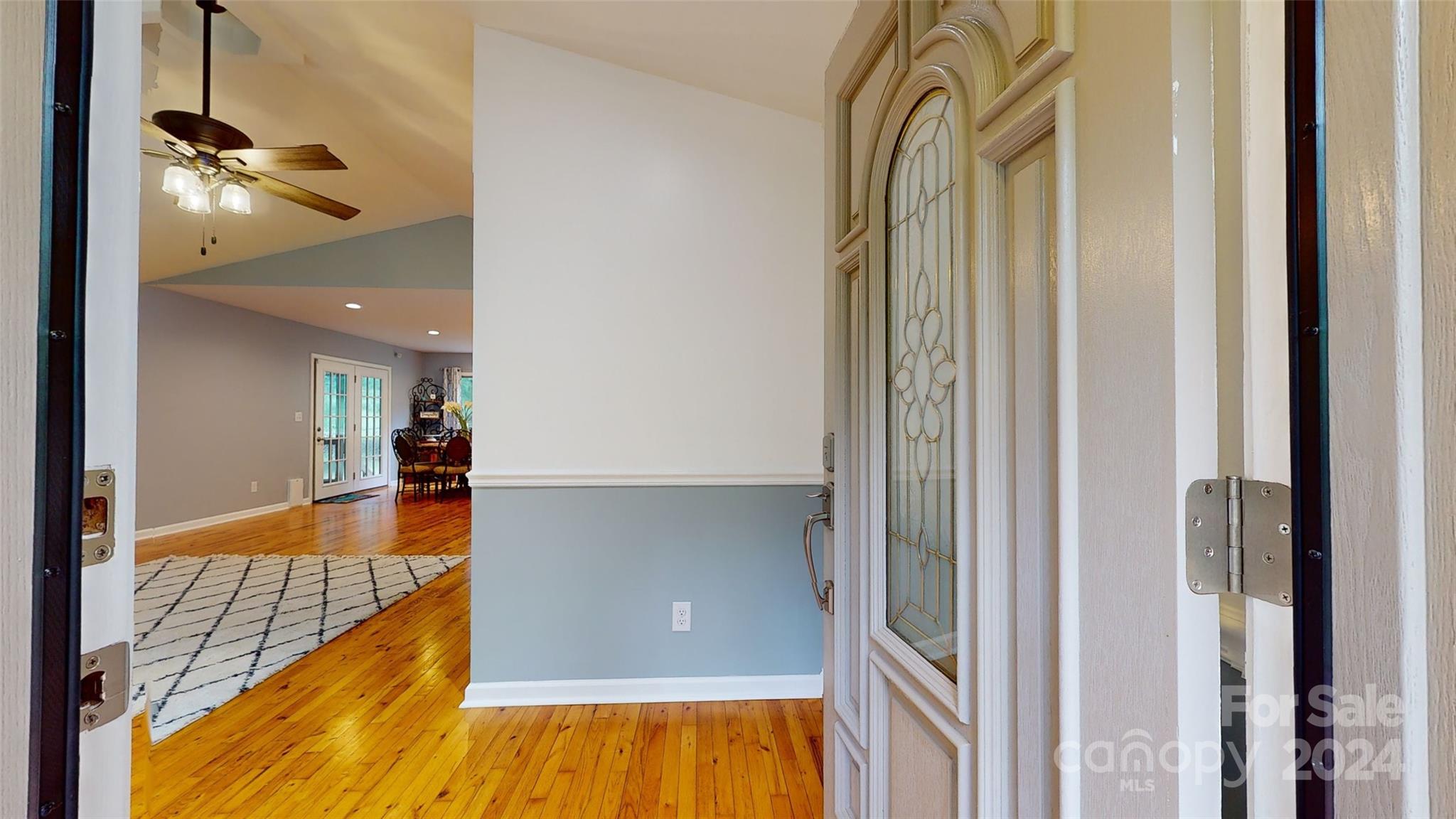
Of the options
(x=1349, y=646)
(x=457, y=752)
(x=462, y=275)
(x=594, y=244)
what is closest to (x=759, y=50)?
(x=594, y=244)

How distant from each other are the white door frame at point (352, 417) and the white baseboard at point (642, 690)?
22.5 ft

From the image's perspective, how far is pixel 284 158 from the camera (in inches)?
108

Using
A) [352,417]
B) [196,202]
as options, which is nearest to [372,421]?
[352,417]

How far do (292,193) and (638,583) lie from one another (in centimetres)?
281

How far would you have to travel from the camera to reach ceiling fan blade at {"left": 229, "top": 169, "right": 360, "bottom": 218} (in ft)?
10.0

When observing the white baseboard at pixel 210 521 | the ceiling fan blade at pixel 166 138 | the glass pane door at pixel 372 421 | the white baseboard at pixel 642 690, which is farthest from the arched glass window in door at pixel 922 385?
the glass pane door at pixel 372 421

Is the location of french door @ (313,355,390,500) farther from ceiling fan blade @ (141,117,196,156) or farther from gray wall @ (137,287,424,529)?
ceiling fan blade @ (141,117,196,156)

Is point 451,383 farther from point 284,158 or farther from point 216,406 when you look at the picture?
point 284,158

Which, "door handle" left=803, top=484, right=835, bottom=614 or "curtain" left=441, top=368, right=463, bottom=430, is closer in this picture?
"door handle" left=803, top=484, right=835, bottom=614

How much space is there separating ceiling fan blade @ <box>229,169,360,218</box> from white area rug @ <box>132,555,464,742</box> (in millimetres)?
2253

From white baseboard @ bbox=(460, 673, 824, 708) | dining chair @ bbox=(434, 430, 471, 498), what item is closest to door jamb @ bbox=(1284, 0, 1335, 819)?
white baseboard @ bbox=(460, 673, 824, 708)

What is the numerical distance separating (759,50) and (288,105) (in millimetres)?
2988

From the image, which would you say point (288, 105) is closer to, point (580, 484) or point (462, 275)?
point (462, 275)

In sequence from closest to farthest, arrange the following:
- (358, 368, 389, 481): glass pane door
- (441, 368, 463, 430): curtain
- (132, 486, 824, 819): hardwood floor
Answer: (132, 486, 824, 819): hardwood floor, (358, 368, 389, 481): glass pane door, (441, 368, 463, 430): curtain
